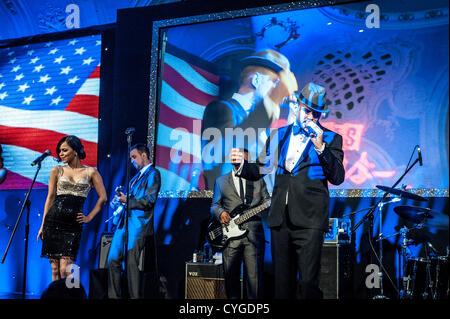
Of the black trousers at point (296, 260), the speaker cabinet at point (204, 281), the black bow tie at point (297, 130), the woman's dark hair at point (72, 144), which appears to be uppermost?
the woman's dark hair at point (72, 144)

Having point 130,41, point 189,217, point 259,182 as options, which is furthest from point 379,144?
point 130,41

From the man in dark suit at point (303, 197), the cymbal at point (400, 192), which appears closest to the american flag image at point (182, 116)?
the cymbal at point (400, 192)

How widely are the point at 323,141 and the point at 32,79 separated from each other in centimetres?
575

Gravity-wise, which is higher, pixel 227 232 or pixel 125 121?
pixel 125 121

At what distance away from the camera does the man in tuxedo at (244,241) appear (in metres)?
5.45

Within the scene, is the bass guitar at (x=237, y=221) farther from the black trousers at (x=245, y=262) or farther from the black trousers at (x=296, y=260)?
the black trousers at (x=296, y=260)

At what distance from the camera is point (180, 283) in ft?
22.0

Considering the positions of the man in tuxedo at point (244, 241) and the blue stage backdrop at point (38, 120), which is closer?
the man in tuxedo at point (244, 241)

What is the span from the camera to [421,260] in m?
A: 5.37

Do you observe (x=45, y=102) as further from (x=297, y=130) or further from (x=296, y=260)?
(x=296, y=260)

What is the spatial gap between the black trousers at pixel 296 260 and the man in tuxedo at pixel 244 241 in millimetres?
1485

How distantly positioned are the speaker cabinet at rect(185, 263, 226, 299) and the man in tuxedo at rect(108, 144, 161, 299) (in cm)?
62

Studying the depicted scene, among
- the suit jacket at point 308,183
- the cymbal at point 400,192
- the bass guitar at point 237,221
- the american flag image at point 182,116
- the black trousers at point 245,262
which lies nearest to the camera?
the suit jacket at point 308,183

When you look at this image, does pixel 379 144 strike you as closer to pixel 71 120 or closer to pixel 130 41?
pixel 130 41
